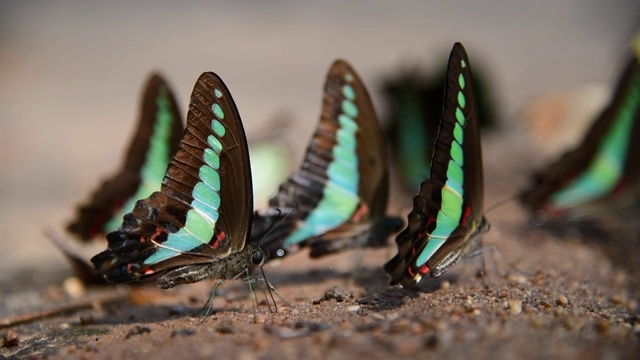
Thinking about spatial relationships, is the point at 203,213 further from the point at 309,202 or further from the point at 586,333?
the point at 586,333

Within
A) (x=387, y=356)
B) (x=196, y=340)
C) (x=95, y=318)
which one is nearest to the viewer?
(x=387, y=356)

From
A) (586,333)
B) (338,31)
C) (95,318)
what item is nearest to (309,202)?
(95,318)

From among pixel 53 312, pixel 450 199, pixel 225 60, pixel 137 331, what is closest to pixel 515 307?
pixel 450 199

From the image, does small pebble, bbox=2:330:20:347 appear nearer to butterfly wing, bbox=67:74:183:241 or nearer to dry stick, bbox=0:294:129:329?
dry stick, bbox=0:294:129:329

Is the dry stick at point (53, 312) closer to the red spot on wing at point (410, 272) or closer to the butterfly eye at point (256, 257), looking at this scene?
the butterfly eye at point (256, 257)

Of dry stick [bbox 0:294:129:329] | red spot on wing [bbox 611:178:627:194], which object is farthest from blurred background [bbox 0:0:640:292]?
red spot on wing [bbox 611:178:627:194]

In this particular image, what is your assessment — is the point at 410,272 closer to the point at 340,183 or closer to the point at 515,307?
the point at 515,307
